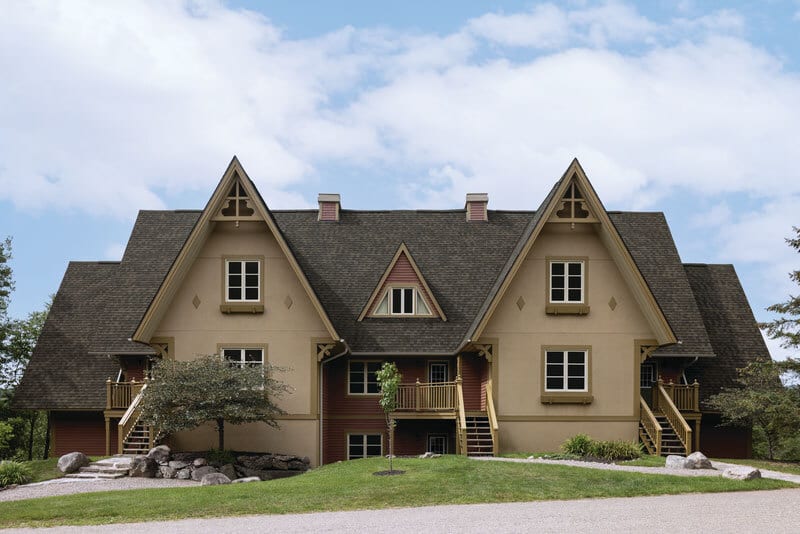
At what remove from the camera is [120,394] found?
31.4 m

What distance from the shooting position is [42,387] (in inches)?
1277

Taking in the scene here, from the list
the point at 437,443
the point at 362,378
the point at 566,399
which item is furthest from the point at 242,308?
the point at 566,399

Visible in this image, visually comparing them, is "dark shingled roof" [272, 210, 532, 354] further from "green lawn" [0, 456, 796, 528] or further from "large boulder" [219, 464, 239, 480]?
"green lawn" [0, 456, 796, 528]

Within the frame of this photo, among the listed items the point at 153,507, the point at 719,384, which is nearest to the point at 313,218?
the point at 719,384

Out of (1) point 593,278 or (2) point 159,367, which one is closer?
(2) point 159,367

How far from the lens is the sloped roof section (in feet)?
105

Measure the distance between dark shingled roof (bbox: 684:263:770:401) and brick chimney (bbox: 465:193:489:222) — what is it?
8881 millimetres

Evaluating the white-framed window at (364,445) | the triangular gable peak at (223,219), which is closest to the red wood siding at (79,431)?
the triangular gable peak at (223,219)

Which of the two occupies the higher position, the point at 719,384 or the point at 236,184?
the point at 236,184

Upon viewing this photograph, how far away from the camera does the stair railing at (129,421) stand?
27.9m

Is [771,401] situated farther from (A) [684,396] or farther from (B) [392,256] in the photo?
(B) [392,256]

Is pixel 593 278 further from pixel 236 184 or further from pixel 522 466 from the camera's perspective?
pixel 236 184

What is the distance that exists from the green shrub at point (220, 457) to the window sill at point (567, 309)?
1097 centimetres

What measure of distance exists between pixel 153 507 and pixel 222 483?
5.32m
